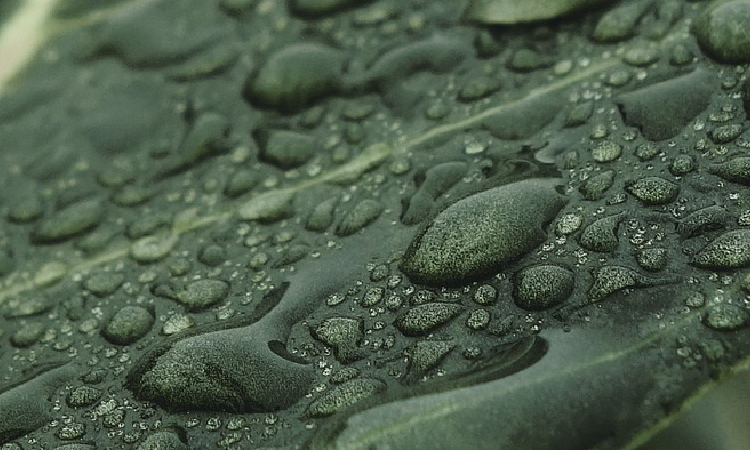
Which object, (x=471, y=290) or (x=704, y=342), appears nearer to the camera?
(x=704, y=342)

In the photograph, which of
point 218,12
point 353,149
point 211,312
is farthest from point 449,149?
point 218,12

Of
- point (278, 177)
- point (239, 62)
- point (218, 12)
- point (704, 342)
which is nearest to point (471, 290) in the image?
point (704, 342)

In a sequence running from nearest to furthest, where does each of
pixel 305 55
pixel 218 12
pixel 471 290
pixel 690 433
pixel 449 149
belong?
pixel 690 433 < pixel 471 290 < pixel 449 149 < pixel 305 55 < pixel 218 12

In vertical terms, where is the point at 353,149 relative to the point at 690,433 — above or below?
above

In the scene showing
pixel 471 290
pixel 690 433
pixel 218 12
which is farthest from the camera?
pixel 218 12

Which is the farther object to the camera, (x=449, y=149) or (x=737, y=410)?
(x=449, y=149)

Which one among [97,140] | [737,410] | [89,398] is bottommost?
[737,410]

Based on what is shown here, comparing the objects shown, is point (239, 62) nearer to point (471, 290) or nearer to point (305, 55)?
point (305, 55)

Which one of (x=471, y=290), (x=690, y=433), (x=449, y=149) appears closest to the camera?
(x=690, y=433)

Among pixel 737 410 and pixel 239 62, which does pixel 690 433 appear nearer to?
pixel 737 410
